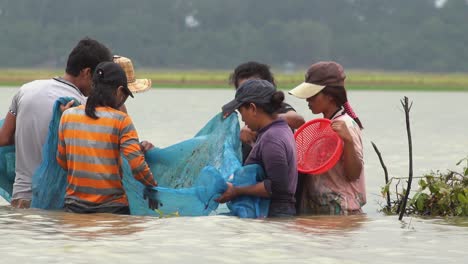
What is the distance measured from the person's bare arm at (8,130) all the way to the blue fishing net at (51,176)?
0.29m

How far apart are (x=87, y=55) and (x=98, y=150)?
0.65 meters

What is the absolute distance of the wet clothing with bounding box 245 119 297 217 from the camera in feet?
20.4

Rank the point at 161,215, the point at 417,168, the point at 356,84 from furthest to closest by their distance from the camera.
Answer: the point at 356,84, the point at 417,168, the point at 161,215

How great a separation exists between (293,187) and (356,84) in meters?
55.0

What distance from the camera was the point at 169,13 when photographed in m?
99.4

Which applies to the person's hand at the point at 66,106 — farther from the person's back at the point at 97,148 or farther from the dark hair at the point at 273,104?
the dark hair at the point at 273,104

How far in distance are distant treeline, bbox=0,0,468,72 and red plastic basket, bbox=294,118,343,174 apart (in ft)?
257

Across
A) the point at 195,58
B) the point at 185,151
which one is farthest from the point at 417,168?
the point at 195,58

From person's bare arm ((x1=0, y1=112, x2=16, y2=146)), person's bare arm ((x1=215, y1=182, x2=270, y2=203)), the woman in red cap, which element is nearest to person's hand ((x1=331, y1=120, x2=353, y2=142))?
the woman in red cap

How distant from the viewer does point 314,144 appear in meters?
6.85

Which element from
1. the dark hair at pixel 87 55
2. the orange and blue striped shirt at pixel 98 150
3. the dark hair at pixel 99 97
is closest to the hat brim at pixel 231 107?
the orange and blue striped shirt at pixel 98 150

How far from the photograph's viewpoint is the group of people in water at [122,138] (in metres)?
6.22

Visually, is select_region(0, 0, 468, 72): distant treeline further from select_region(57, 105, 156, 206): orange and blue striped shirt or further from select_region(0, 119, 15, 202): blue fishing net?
select_region(57, 105, 156, 206): orange and blue striped shirt

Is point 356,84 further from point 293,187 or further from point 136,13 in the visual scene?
point 293,187
